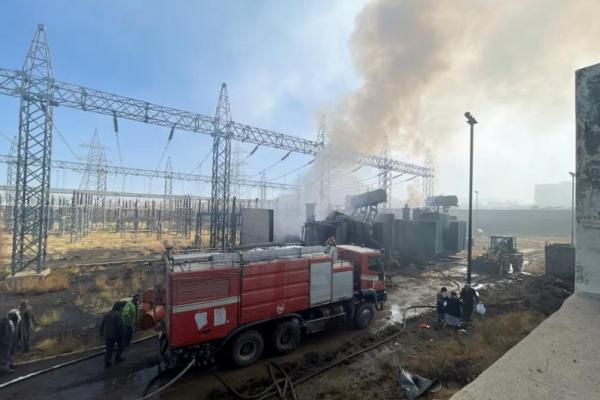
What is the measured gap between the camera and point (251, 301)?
785 cm

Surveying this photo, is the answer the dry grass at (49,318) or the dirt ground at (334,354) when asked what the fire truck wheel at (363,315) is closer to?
the dirt ground at (334,354)

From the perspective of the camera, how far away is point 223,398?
640 centimetres

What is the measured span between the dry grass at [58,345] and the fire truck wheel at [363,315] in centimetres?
810

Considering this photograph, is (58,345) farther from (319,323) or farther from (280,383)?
(319,323)

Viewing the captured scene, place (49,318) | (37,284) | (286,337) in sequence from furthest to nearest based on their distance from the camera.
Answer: (37,284)
(49,318)
(286,337)

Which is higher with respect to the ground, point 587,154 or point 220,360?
point 587,154

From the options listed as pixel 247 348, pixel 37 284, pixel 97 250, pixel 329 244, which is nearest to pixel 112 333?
pixel 247 348

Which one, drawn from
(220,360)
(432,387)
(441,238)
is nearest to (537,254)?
(441,238)

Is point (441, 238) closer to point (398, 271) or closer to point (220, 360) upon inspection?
point (398, 271)

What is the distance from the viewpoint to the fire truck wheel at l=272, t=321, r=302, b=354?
26.9 ft


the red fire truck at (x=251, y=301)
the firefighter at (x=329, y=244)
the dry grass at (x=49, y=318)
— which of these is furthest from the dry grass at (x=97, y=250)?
the red fire truck at (x=251, y=301)

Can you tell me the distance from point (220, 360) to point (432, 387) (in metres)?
4.90

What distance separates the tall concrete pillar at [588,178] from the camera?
10.4 feet

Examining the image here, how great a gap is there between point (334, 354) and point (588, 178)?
7015 millimetres
